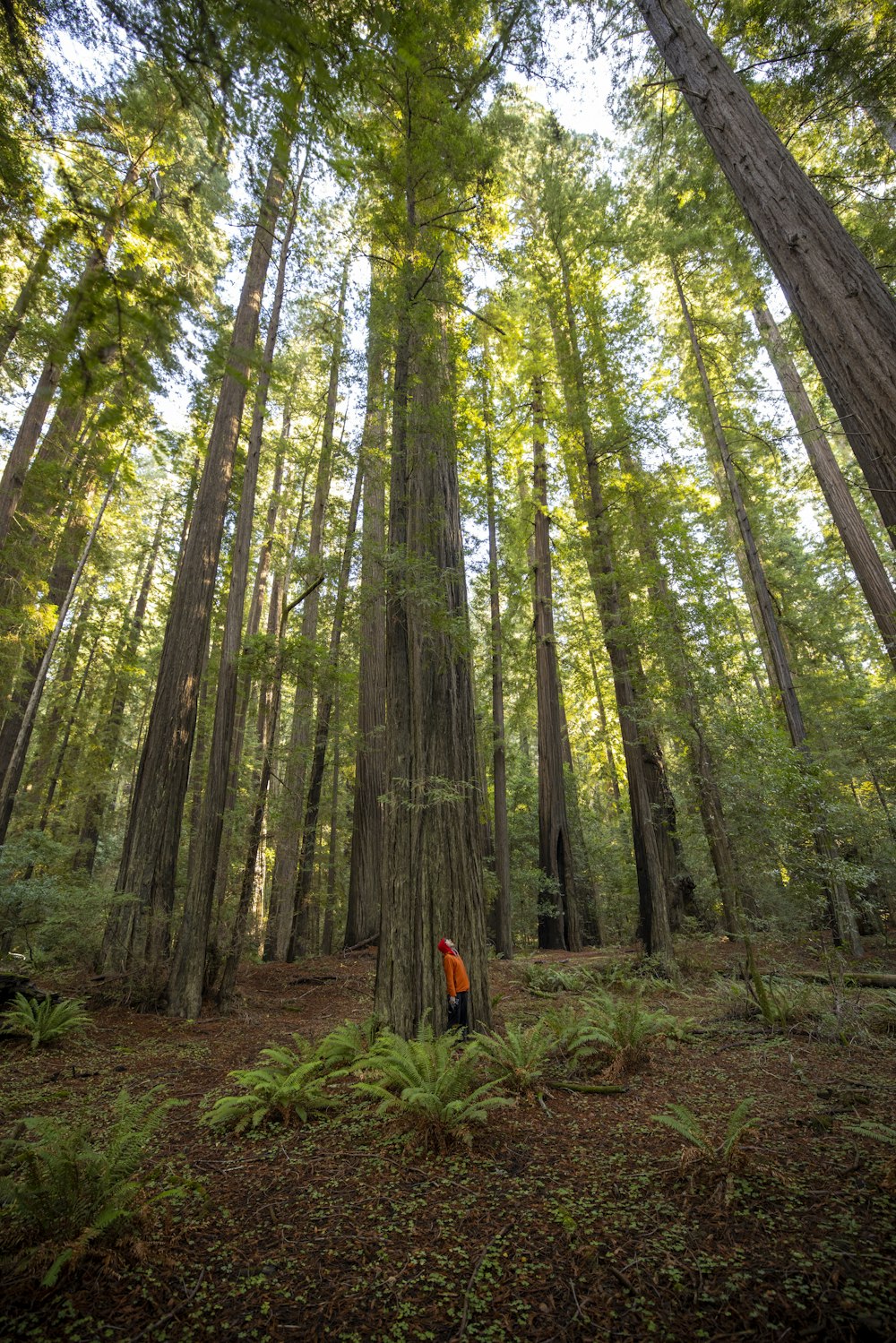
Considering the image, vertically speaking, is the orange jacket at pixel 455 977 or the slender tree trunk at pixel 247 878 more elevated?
the slender tree trunk at pixel 247 878

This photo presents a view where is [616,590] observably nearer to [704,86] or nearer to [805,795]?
[805,795]

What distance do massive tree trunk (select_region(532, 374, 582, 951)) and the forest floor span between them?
26.4ft

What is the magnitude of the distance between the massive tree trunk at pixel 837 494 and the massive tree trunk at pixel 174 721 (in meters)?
8.77

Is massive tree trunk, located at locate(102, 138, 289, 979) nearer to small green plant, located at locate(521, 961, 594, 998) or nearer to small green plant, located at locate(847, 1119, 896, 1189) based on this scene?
small green plant, located at locate(521, 961, 594, 998)

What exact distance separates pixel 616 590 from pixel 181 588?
7.53 metres

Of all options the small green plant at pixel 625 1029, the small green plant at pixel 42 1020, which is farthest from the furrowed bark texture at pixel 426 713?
the small green plant at pixel 42 1020

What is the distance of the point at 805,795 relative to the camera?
7.45 m

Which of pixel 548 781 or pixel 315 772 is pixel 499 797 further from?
pixel 315 772

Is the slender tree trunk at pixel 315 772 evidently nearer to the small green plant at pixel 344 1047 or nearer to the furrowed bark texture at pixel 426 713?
the furrowed bark texture at pixel 426 713

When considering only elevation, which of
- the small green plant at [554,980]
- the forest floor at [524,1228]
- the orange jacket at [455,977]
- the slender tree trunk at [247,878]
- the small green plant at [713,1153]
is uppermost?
the slender tree trunk at [247,878]

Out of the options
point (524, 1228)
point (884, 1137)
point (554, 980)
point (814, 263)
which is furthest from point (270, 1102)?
point (814, 263)

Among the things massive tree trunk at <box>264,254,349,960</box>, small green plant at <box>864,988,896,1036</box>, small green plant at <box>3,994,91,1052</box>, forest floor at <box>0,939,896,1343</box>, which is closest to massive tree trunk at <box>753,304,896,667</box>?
small green plant at <box>864,988,896,1036</box>

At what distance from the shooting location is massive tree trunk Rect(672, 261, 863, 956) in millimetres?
7375

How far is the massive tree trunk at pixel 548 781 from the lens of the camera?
12.8 m
